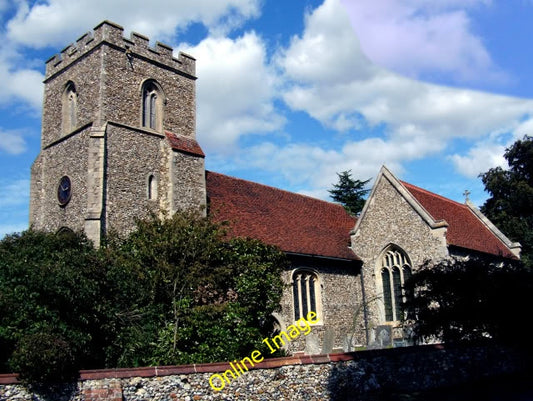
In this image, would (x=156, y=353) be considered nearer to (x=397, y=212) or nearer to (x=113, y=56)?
(x=113, y=56)

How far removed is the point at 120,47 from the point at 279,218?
1012 centimetres

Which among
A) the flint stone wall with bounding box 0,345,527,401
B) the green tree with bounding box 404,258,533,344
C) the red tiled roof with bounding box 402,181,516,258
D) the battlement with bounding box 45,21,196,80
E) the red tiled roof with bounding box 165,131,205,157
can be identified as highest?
the battlement with bounding box 45,21,196,80

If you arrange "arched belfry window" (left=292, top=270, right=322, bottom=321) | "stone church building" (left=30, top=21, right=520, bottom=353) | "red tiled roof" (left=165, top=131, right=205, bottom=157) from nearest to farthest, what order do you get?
"stone church building" (left=30, top=21, right=520, bottom=353)
"red tiled roof" (left=165, top=131, right=205, bottom=157)
"arched belfry window" (left=292, top=270, right=322, bottom=321)

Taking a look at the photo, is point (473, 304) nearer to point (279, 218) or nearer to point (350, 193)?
point (279, 218)

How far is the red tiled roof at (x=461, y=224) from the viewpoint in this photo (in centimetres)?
2480

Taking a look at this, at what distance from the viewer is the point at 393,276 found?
24109 mm

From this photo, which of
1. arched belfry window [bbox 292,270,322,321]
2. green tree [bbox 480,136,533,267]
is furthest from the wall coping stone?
green tree [bbox 480,136,533,267]

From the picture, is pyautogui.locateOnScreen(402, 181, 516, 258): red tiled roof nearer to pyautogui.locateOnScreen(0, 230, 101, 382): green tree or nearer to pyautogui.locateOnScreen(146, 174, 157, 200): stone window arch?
pyautogui.locateOnScreen(146, 174, 157, 200): stone window arch

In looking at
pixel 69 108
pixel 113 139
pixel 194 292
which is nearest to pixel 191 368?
pixel 194 292

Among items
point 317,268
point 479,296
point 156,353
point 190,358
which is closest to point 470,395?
point 479,296

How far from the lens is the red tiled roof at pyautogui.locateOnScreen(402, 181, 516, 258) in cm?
2480

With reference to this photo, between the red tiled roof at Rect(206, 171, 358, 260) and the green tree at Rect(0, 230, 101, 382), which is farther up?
the red tiled roof at Rect(206, 171, 358, 260)

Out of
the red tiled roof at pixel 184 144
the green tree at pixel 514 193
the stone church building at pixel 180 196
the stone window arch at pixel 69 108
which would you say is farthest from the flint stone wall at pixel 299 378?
the green tree at pixel 514 193

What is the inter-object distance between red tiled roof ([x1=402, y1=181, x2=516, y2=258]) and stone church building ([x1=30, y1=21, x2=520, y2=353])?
8.3 inches
